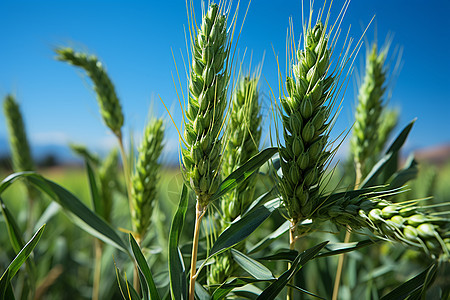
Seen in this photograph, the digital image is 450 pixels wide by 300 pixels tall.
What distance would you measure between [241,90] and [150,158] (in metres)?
0.23

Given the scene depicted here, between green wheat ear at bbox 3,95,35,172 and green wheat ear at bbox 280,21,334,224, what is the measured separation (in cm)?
113

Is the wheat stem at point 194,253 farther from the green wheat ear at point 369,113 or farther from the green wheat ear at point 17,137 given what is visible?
the green wheat ear at point 17,137

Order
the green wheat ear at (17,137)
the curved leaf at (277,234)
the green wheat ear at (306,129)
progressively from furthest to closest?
the green wheat ear at (17,137) < the curved leaf at (277,234) < the green wheat ear at (306,129)

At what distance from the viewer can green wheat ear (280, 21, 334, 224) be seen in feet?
1.50

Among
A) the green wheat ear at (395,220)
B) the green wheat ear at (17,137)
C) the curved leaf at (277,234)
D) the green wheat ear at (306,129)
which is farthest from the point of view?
the green wheat ear at (17,137)

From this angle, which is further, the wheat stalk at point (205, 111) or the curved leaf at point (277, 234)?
the curved leaf at point (277, 234)

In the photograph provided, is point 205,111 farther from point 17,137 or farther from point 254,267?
point 17,137

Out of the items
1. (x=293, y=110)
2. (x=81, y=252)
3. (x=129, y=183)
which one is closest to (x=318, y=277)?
(x=129, y=183)

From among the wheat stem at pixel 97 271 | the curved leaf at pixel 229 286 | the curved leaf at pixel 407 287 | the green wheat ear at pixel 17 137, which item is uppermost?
the green wheat ear at pixel 17 137

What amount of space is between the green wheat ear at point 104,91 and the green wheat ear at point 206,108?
1.43ft

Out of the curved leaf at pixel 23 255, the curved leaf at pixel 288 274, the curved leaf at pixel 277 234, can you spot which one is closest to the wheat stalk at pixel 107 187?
the curved leaf at pixel 23 255

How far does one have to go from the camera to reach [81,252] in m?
1.84

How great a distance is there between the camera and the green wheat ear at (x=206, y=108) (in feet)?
1.52

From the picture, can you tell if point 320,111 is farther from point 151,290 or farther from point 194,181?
point 151,290
